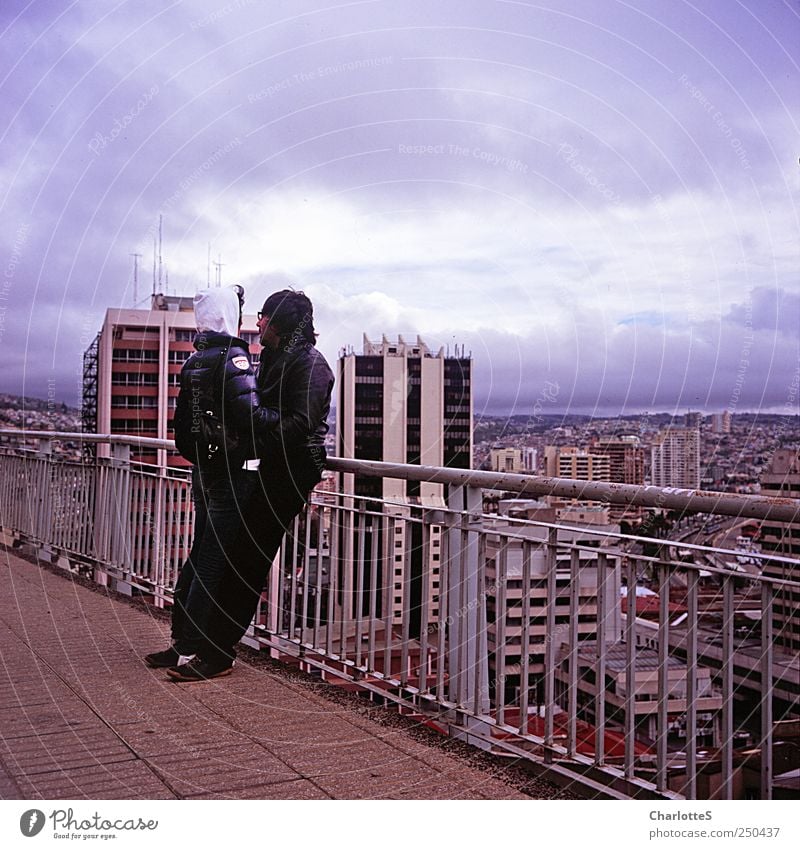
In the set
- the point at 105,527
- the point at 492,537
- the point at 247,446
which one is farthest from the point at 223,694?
the point at 105,527

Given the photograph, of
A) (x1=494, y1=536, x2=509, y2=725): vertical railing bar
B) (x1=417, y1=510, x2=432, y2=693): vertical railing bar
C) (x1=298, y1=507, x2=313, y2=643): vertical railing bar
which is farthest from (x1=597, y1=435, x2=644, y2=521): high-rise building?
(x1=298, y1=507, x2=313, y2=643): vertical railing bar

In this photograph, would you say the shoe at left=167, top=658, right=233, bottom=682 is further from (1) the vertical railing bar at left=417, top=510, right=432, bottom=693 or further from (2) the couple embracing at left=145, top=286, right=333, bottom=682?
(1) the vertical railing bar at left=417, top=510, right=432, bottom=693

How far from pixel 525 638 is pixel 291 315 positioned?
1.63 metres

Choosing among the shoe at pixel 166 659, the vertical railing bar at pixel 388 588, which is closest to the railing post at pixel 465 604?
the vertical railing bar at pixel 388 588

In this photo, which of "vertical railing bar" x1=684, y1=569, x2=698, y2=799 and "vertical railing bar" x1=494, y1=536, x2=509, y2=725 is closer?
"vertical railing bar" x1=684, y1=569, x2=698, y2=799

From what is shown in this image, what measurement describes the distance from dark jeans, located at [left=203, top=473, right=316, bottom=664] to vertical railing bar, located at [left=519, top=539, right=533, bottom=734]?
123cm

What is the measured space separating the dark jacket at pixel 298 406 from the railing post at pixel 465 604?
2.49 ft

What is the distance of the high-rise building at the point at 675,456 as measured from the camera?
277 centimetres

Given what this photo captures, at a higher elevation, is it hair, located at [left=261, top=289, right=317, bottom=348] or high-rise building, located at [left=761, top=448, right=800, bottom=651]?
hair, located at [left=261, top=289, right=317, bottom=348]

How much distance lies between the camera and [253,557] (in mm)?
3971

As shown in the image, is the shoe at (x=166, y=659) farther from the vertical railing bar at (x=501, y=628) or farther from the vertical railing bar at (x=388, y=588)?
the vertical railing bar at (x=501, y=628)

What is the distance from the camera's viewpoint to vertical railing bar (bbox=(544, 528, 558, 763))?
108 inches

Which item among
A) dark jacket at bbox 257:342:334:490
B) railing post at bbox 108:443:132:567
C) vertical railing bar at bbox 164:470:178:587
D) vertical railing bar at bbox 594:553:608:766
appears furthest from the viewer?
railing post at bbox 108:443:132:567
